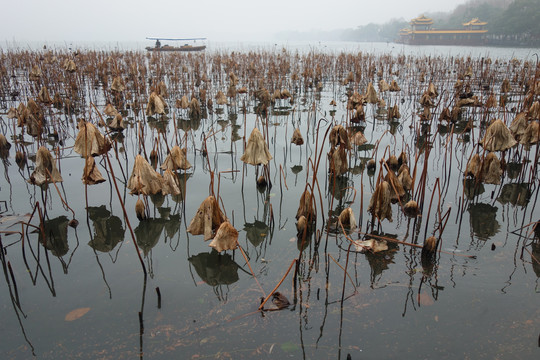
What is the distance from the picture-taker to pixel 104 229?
3408 mm

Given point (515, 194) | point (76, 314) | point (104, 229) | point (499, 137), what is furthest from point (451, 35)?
point (76, 314)

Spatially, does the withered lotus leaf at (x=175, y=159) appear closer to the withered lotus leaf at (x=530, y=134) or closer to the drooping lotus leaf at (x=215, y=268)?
the drooping lotus leaf at (x=215, y=268)

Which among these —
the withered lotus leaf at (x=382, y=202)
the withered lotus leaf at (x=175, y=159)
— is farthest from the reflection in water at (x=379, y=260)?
the withered lotus leaf at (x=175, y=159)

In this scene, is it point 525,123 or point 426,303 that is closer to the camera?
point 426,303

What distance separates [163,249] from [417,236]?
2.14 meters

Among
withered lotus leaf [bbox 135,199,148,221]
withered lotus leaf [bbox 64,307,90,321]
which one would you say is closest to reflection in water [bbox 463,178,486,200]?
withered lotus leaf [bbox 135,199,148,221]

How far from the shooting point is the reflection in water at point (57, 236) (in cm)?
302

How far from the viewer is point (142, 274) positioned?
107 inches

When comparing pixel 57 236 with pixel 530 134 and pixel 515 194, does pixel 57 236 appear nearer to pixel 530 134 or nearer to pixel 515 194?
pixel 515 194

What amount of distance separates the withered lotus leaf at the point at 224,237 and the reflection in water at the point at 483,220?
7.02 feet

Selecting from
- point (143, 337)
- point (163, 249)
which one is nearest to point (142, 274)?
point (163, 249)

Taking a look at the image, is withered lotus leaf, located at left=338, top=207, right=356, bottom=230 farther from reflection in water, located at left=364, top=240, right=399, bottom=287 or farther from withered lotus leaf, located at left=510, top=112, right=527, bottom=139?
withered lotus leaf, located at left=510, top=112, right=527, bottom=139

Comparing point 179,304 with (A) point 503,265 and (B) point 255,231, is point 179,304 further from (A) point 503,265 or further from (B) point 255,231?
(A) point 503,265

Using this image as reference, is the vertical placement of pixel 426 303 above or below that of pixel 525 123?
below
